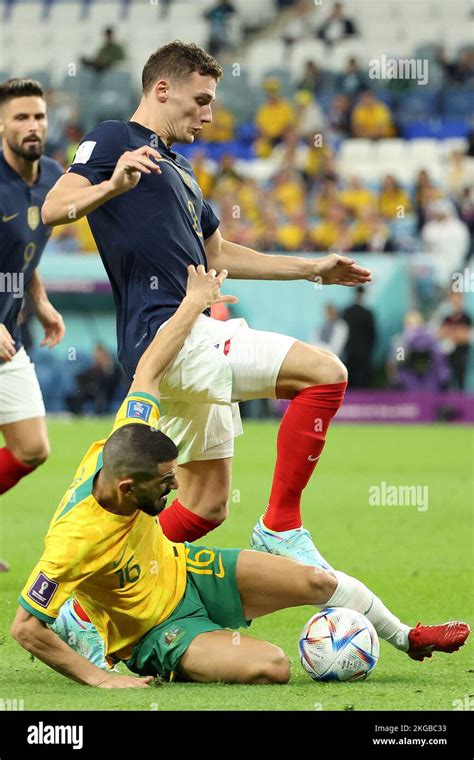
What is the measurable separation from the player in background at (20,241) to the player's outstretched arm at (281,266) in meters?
1.77

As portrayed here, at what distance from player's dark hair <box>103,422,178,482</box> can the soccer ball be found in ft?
3.16

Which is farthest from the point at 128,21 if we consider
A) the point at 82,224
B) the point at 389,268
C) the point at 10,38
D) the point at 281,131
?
the point at 389,268

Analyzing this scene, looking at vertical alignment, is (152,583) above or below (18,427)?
below

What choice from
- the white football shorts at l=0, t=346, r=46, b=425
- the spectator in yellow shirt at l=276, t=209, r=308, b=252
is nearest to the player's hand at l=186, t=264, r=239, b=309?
the white football shorts at l=0, t=346, r=46, b=425

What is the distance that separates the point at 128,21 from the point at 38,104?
18317 mm

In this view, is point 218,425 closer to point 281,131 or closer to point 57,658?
point 57,658

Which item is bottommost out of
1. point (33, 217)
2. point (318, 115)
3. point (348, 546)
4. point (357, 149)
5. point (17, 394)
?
point (348, 546)

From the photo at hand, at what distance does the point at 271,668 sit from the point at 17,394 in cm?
325

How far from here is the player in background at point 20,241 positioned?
7.22 meters

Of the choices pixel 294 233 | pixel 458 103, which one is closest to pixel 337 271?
pixel 294 233

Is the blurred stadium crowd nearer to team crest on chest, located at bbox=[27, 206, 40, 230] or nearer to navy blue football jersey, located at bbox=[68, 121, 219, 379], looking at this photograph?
team crest on chest, located at bbox=[27, 206, 40, 230]

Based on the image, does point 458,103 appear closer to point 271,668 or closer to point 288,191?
point 288,191

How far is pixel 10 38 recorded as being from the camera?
25.0 meters

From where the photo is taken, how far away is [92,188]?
16.2 feet
